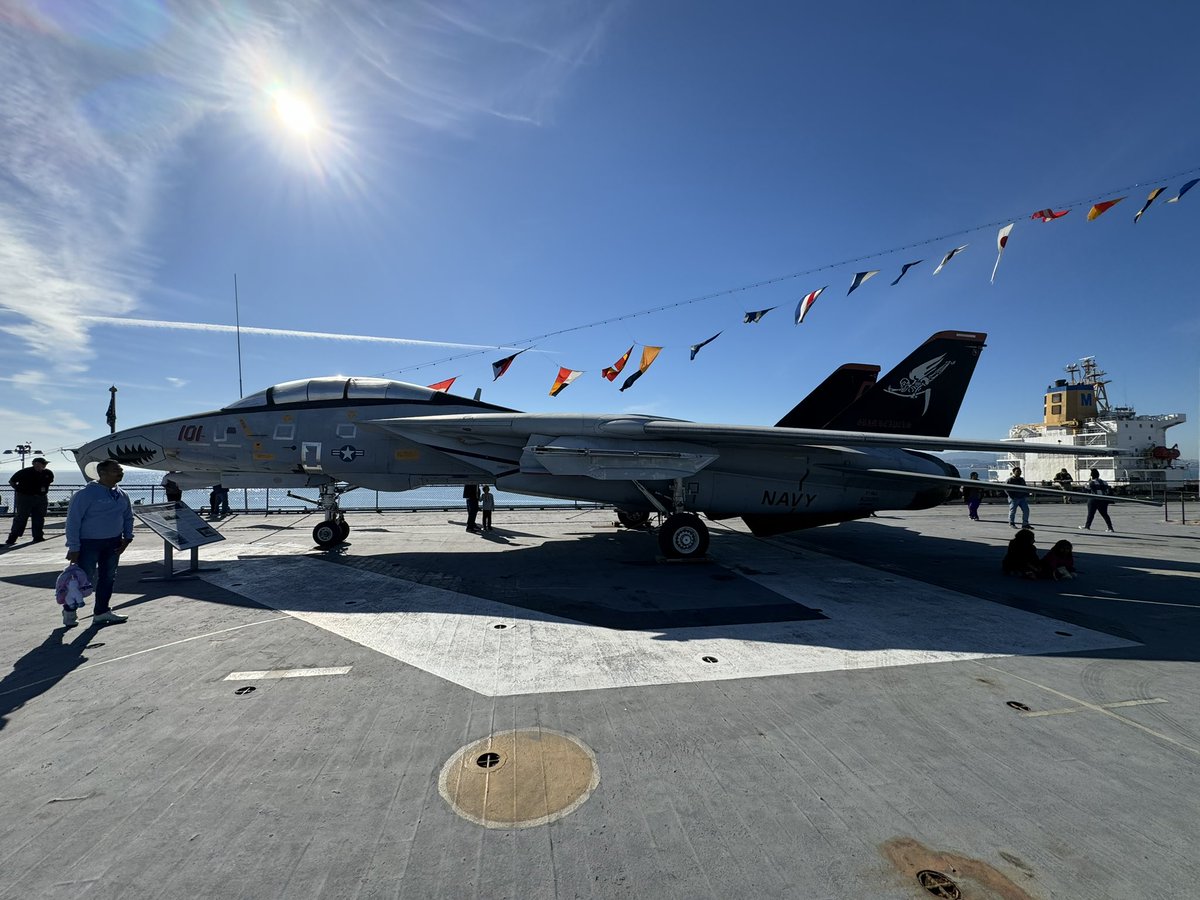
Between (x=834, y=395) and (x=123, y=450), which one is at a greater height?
(x=834, y=395)

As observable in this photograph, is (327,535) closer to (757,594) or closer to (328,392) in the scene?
(328,392)

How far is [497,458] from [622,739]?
6.43 meters

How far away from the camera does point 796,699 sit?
11.0ft

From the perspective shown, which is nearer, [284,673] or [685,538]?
[284,673]

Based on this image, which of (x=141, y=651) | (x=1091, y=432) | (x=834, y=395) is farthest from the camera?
(x=1091, y=432)

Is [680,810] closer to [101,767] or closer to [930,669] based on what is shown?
[930,669]

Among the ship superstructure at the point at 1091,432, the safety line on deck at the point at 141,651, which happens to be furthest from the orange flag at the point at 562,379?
the ship superstructure at the point at 1091,432

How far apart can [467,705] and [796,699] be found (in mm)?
2269

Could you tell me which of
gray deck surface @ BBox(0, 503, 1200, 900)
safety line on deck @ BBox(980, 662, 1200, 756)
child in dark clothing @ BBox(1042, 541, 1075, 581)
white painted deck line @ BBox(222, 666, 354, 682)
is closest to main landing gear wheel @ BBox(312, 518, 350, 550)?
gray deck surface @ BBox(0, 503, 1200, 900)

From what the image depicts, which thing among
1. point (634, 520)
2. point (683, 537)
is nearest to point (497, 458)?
point (683, 537)

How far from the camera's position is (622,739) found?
285cm

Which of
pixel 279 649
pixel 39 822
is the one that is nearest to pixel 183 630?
pixel 279 649

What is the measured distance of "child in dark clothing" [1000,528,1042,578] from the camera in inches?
274

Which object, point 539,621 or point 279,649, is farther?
point 539,621
